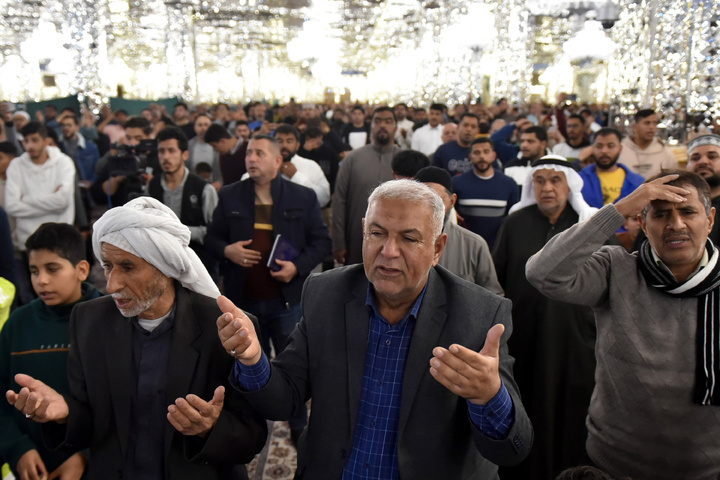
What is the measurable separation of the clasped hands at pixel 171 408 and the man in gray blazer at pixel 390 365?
3.9 inches

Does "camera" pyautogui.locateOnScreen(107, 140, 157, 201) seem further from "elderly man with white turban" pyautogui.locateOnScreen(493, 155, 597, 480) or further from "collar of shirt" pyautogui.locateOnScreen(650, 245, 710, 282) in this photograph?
"collar of shirt" pyautogui.locateOnScreen(650, 245, 710, 282)

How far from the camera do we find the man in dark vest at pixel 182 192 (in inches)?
151

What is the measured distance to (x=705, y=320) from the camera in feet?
6.05

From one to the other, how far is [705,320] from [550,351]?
103 cm

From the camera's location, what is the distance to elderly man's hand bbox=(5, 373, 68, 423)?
1.65m

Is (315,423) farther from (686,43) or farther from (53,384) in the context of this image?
(686,43)

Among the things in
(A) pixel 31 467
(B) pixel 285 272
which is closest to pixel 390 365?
(A) pixel 31 467

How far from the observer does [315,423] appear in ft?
5.59

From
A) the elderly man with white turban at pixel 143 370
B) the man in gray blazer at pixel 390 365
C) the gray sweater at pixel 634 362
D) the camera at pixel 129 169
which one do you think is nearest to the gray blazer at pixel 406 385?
→ the man in gray blazer at pixel 390 365

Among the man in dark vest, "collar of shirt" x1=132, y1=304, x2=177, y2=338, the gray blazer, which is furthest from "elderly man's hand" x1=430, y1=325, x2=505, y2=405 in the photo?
the man in dark vest

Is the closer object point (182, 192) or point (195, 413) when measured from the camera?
point (195, 413)

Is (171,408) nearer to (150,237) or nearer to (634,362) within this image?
(150,237)

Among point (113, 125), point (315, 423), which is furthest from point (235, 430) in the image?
point (113, 125)

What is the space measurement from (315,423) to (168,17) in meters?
17.8
